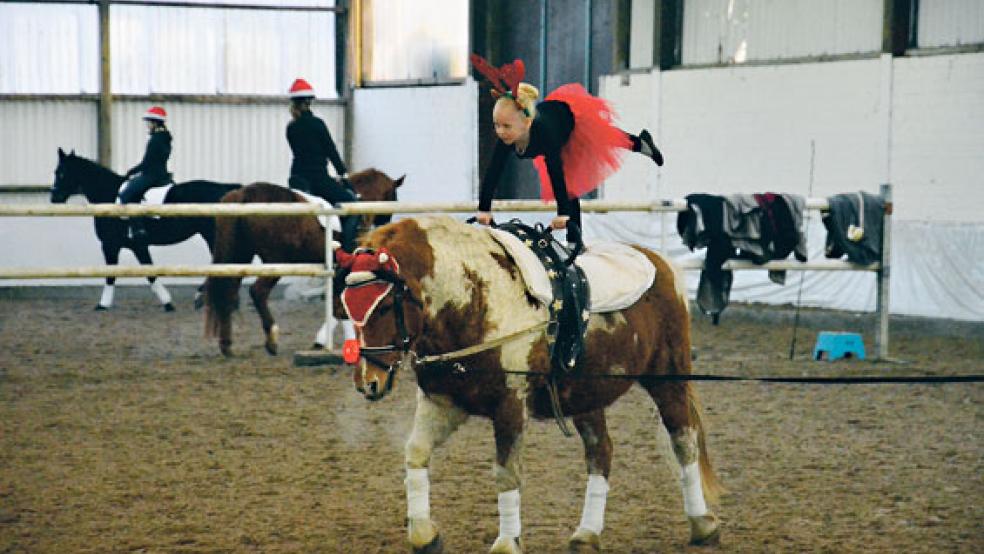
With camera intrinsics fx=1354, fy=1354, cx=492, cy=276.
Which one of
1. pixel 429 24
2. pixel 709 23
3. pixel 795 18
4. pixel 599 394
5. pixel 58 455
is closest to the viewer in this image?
pixel 599 394

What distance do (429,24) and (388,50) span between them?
910 millimetres

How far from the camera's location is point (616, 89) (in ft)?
63.2

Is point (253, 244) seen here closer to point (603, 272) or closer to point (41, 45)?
point (603, 272)

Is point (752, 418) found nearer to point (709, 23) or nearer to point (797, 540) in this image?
point (797, 540)

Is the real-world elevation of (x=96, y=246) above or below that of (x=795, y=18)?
below

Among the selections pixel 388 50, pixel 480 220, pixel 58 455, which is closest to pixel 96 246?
pixel 388 50

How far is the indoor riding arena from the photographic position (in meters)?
5.20

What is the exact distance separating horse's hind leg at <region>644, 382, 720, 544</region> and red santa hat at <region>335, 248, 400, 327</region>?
147 cm

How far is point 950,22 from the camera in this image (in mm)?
15242

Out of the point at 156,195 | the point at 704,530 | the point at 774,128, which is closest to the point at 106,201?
the point at 156,195

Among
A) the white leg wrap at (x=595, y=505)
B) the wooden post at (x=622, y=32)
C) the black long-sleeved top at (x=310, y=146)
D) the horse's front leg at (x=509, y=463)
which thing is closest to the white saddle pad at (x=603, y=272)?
the horse's front leg at (x=509, y=463)

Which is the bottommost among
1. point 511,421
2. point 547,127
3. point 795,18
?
point 511,421

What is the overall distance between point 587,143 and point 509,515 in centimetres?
158

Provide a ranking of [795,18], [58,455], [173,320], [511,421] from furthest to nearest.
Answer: [795,18] → [173,320] → [58,455] → [511,421]
